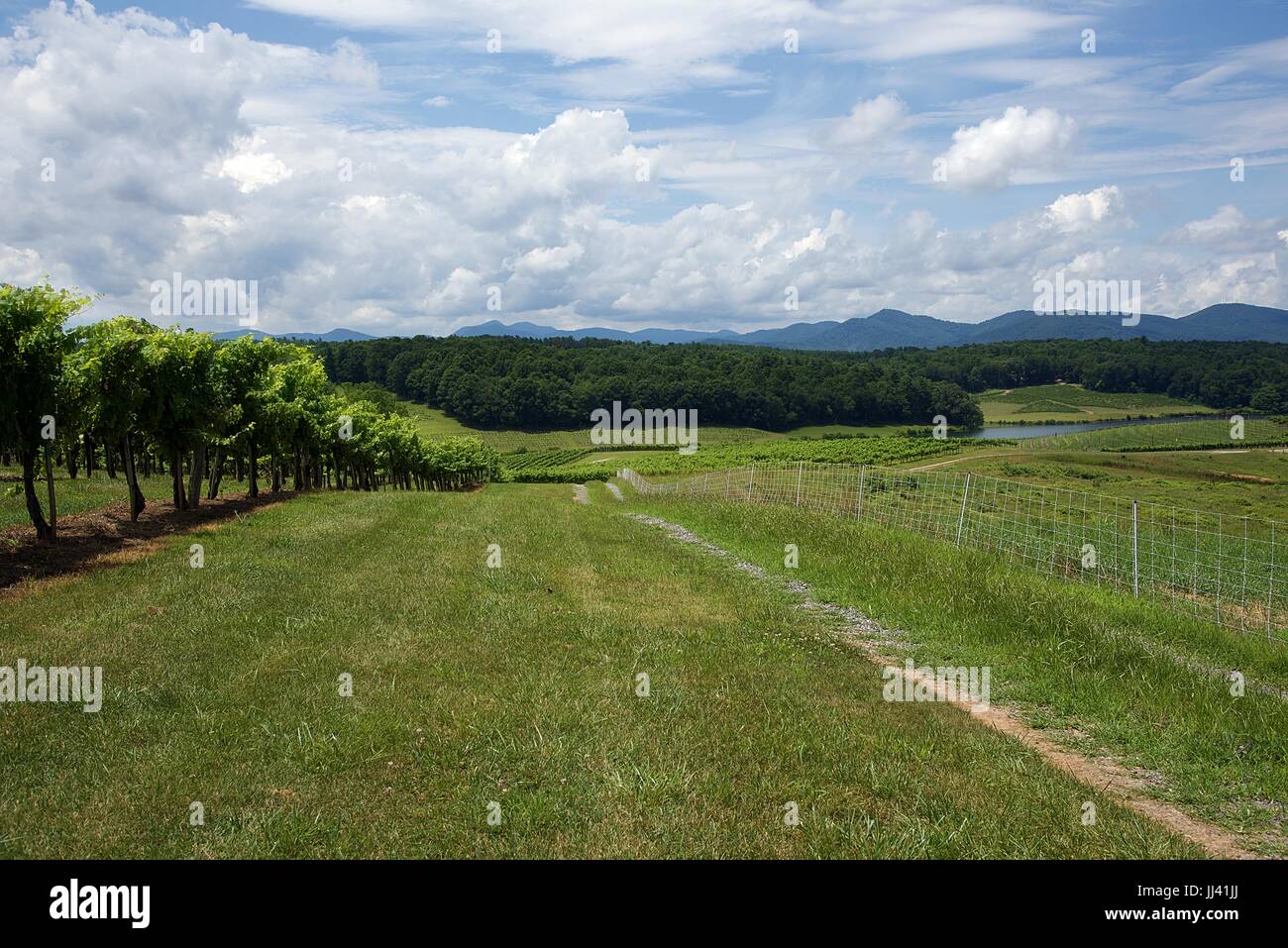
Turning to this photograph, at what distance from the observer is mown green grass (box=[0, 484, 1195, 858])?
5.63 meters

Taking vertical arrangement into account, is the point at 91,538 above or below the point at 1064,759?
above

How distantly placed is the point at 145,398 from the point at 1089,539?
86.5 feet

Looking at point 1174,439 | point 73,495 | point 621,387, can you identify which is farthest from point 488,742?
point 621,387

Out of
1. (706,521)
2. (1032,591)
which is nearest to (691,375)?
(706,521)

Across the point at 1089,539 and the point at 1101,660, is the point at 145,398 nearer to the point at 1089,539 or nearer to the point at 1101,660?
the point at 1101,660

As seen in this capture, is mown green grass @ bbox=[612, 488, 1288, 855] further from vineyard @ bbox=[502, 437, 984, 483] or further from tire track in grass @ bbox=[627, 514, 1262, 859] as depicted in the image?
vineyard @ bbox=[502, 437, 984, 483]

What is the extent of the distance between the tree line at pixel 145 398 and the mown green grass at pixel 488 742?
6671 mm

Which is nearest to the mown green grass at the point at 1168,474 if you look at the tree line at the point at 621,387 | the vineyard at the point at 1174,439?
the vineyard at the point at 1174,439

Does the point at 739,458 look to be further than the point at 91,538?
Yes

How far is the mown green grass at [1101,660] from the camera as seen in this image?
721cm

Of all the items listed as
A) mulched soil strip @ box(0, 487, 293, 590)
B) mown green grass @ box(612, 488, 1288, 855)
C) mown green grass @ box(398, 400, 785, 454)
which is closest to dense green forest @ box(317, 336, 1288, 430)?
Answer: mown green grass @ box(398, 400, 785, 454)

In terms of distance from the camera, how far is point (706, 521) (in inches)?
1003

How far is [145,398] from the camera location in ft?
76.4
